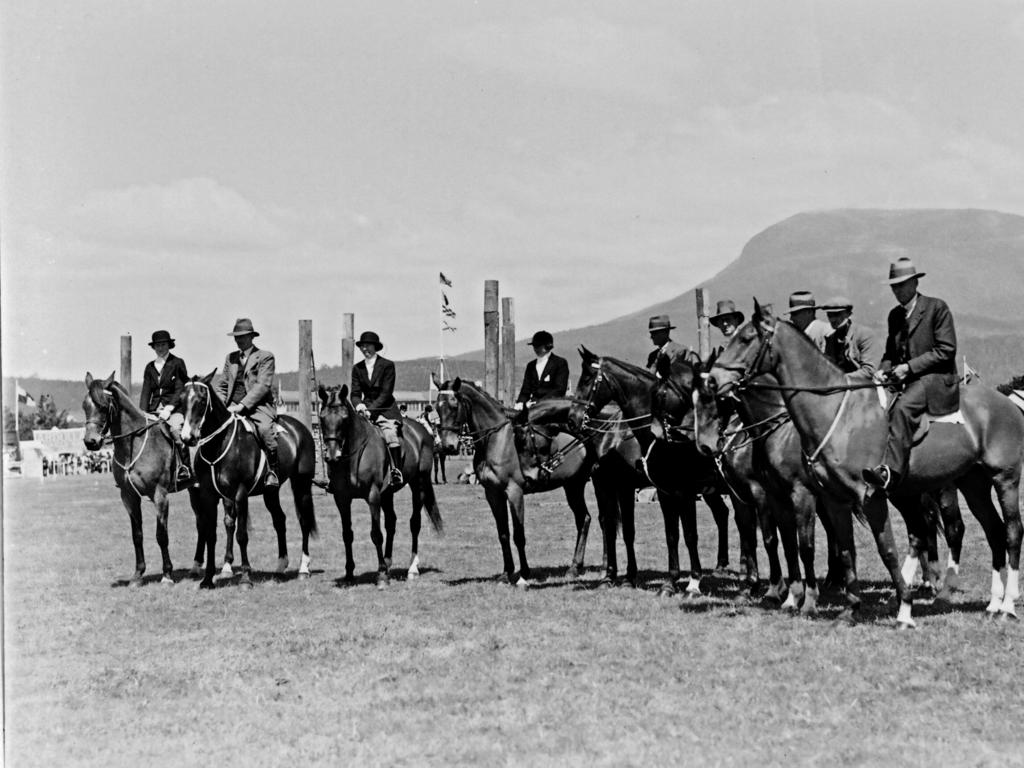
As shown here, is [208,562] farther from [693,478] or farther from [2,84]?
[2,84]

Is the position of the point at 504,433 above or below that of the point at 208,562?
above

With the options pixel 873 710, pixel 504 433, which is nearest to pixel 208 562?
pixel 504 433

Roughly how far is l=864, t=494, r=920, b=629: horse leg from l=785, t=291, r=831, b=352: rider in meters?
2.75

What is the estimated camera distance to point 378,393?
15430mm

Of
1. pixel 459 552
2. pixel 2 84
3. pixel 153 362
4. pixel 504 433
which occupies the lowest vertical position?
pixel 459 552

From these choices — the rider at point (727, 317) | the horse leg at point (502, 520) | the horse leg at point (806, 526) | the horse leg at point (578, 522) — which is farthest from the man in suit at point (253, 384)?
the horse leg at point (806, 526)

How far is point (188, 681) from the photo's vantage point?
8984mm

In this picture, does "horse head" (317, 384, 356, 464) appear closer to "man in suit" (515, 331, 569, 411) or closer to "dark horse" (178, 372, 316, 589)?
"dark horse" (178, 372, 316, 589)

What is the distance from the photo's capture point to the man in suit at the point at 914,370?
1011 cm

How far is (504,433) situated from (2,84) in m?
7.68

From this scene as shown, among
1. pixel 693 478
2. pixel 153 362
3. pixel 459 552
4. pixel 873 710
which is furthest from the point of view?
pixel 459 552

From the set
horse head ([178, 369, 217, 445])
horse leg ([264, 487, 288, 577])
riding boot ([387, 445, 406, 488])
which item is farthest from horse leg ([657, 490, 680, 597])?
horse leg ([264, 487, 288, 577])

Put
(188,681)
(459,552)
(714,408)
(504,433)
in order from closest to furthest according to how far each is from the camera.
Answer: (188,681) → (714,408) → (504,433) → (459,552)

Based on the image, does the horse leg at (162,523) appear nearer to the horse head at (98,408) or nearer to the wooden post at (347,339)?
the horse head at (98,408)
